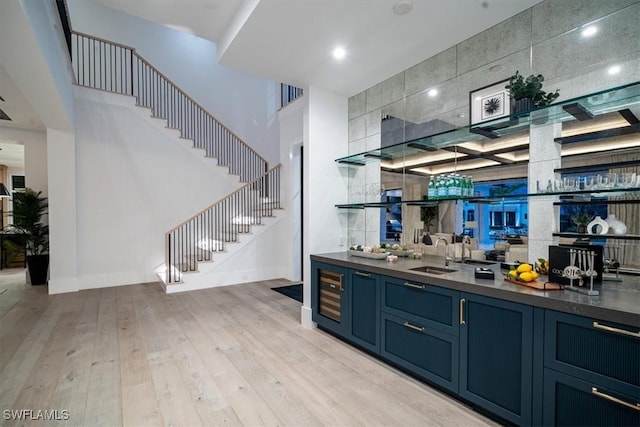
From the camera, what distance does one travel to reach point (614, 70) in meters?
2.06

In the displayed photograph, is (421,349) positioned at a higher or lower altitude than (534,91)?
lower

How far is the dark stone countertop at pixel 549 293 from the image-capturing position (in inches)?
59.7

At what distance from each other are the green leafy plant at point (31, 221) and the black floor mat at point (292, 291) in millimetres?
4743

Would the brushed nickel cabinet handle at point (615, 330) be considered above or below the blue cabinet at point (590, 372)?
above

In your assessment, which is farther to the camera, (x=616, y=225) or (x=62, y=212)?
(x=62, y=212)

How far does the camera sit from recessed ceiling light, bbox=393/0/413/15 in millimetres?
2398

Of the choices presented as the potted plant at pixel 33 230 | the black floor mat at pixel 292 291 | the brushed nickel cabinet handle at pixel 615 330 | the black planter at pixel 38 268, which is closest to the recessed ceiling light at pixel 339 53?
the brushed nickel cabinet handle at pixel 615 330

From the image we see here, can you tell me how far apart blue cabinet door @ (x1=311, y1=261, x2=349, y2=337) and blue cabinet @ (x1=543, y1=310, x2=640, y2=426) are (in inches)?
71.3

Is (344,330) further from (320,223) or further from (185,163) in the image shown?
(185,163)

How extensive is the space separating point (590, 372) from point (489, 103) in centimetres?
212

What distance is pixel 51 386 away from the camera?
245 centimetres

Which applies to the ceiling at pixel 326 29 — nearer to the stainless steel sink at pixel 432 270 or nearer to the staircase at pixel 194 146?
the stainless steel sink at pixel 432 270

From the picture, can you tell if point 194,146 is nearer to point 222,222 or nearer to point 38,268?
point 222,222

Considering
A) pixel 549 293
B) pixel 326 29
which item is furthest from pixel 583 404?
pixel 326 29
